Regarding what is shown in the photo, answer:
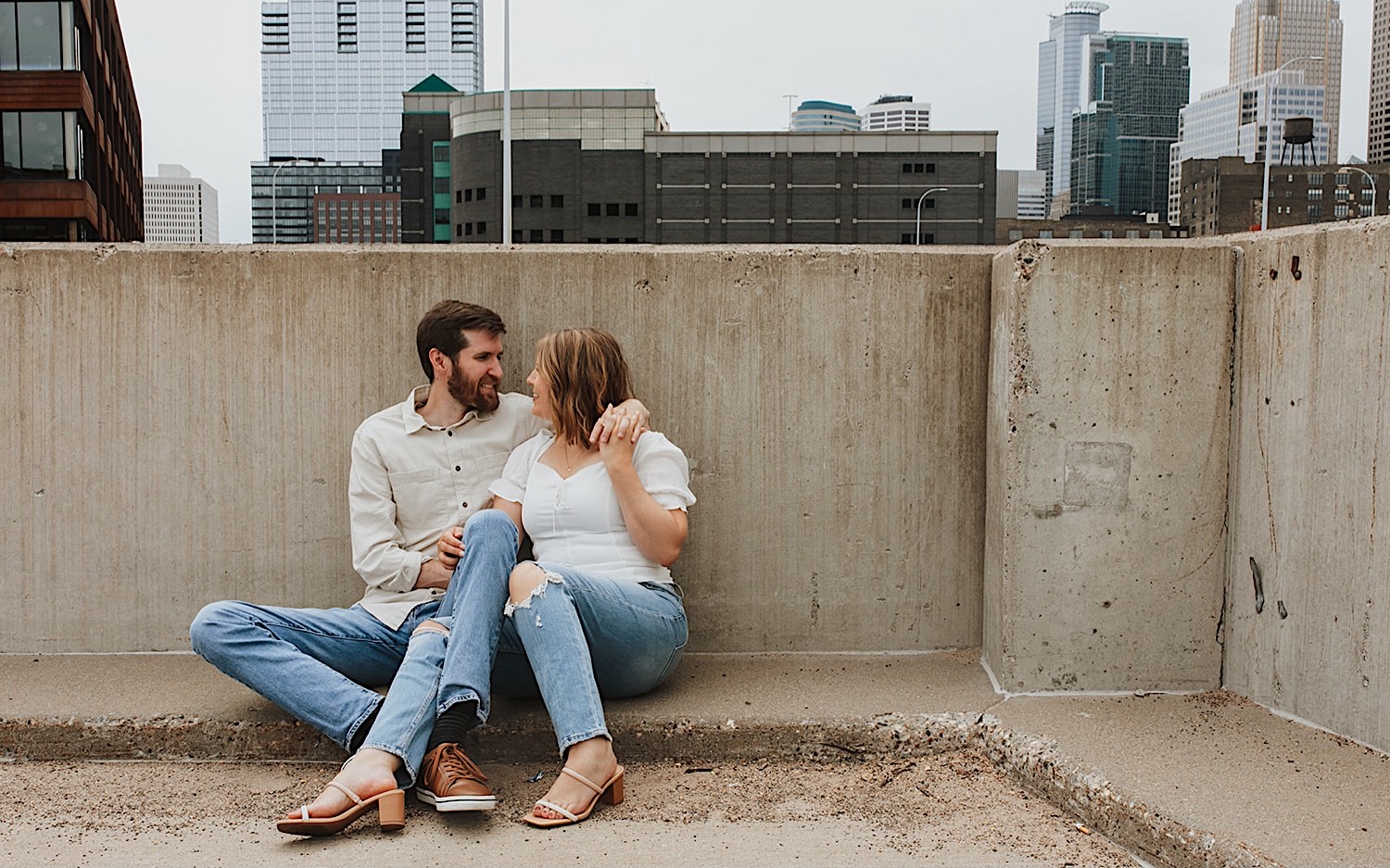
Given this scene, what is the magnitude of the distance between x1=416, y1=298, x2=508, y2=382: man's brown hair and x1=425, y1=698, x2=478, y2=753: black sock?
3.94 ft

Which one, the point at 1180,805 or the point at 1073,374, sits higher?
the point at 1073,374

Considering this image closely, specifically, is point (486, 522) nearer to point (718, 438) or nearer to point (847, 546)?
point (718, 438)

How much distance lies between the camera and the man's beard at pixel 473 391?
3.84 meters

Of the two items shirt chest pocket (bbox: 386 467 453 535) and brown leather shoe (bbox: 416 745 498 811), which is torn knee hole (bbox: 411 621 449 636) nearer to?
brown leather shoe (bbox: 416 745 498 811)

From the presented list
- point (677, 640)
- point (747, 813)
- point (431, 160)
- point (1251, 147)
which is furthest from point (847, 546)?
point (1251, 147)

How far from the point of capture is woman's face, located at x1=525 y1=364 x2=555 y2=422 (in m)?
3.69

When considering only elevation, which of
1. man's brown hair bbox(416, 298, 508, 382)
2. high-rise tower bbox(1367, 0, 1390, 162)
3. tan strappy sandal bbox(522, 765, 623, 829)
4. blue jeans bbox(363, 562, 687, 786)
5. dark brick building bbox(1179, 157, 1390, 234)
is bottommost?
tan strappy sandal bbox(522, 765, 623, 829)

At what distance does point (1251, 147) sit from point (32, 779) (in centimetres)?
15018

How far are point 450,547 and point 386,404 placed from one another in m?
0.76

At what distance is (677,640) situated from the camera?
3617 millimetres

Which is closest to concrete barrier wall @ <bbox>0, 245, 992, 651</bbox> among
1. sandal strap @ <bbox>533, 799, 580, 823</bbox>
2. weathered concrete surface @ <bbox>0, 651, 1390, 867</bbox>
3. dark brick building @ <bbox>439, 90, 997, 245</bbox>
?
weathered concrete surface @ <bbox>0, 651, 1390, 867</bbox>

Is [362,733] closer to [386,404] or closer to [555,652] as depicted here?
[555,652]

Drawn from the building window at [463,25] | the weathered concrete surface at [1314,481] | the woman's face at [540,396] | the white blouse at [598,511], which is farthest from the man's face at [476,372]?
the building window at [463,25]

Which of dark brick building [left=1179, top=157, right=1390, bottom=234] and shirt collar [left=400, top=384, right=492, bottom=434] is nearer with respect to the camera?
shirt collar [left=400, top=384, right=492, bottom=434]
